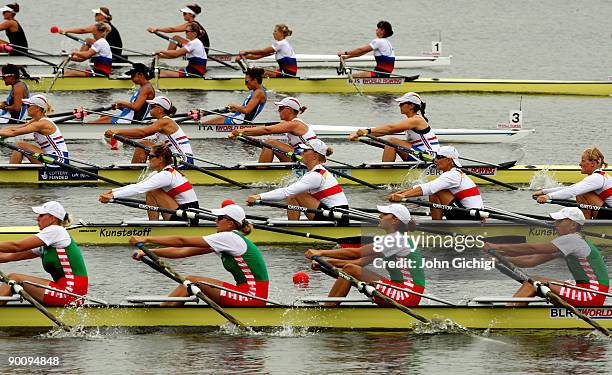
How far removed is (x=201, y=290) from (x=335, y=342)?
1717mm

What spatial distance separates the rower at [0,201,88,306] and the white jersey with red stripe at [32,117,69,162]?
7.74 meters

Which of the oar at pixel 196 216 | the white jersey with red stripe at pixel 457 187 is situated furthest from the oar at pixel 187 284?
the white jersey with red stripe at pixel 457 187

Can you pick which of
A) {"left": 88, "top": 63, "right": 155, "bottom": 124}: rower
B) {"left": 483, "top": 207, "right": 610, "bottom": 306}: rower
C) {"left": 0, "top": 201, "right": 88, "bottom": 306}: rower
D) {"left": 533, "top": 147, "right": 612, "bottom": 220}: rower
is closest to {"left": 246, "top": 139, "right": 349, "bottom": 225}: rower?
{"left": 533, "top": 147, "right": 612, "bottom": 220}: rower

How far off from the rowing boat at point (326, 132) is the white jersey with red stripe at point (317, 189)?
299 inches

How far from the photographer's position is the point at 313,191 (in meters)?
22.2

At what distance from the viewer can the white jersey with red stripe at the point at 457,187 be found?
2191 centimetres

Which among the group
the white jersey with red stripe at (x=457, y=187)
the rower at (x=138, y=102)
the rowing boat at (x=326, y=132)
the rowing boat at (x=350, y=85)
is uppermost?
the rowing boat at (x=350, y=85)

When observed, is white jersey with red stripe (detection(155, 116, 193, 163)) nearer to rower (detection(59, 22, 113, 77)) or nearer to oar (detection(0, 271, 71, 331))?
oar (detection(0, 271, 71, 331))

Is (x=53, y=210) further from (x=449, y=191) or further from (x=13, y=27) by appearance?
(x=13, y=27)

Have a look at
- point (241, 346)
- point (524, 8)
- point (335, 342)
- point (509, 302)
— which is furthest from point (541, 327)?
point (524, 8)

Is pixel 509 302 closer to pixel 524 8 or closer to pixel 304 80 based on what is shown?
pixel 304 80

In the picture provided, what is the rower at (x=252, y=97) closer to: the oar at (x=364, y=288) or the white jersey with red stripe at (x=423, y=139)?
the white jersey with red stripe at (x=423, y=139)

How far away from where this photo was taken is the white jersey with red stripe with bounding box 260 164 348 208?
21.8 meters

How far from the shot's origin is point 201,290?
18.1 m
